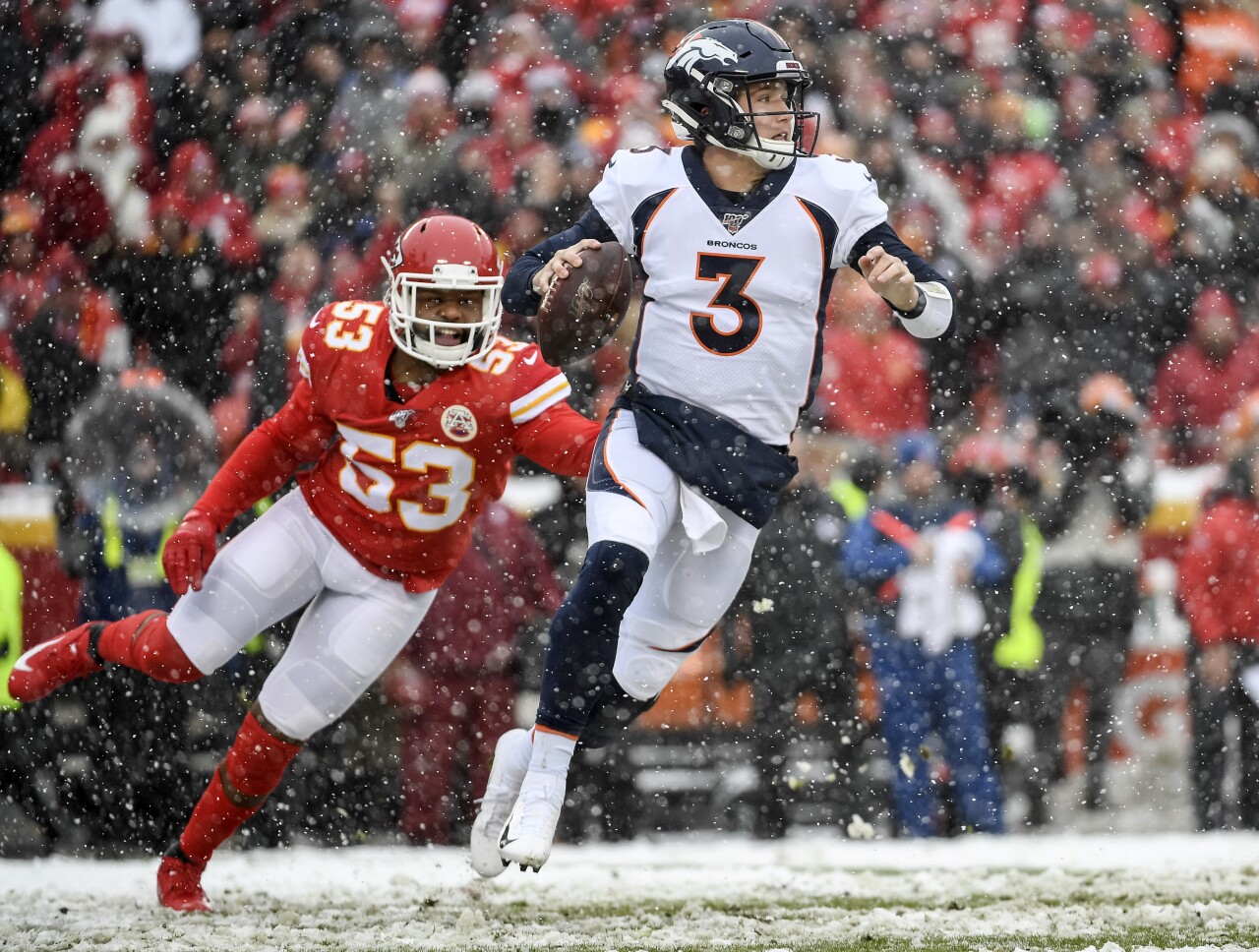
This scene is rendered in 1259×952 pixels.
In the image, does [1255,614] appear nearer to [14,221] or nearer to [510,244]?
[510,244]

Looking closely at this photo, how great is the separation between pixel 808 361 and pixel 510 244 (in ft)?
9.03

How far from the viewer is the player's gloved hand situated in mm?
3828

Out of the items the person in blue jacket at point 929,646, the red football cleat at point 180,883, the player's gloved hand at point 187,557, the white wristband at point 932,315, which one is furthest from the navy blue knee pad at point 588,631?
the person in blue jacket at point 929,646

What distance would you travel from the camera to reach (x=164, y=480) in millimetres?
5559

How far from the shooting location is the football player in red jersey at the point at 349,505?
12.3 feet

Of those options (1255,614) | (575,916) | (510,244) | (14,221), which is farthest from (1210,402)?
(14,221)

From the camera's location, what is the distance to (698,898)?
14.2 ft

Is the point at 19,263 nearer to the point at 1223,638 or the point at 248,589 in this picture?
the point at 248,589

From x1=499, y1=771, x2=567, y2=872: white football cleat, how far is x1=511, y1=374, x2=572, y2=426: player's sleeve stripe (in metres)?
0.88

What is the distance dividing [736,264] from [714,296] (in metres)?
0.09

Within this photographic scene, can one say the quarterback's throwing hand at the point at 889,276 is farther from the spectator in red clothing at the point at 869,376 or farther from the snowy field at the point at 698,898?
the spectator in red clothing at the point at 869,376

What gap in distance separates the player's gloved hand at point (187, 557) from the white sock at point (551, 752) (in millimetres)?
1010

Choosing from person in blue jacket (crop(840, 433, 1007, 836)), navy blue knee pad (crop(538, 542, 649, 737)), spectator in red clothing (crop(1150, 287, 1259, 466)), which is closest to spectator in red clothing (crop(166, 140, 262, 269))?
person in blue jacket (crop(840, 433, 1007, 836))

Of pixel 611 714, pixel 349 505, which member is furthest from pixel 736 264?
pixel 349 505
